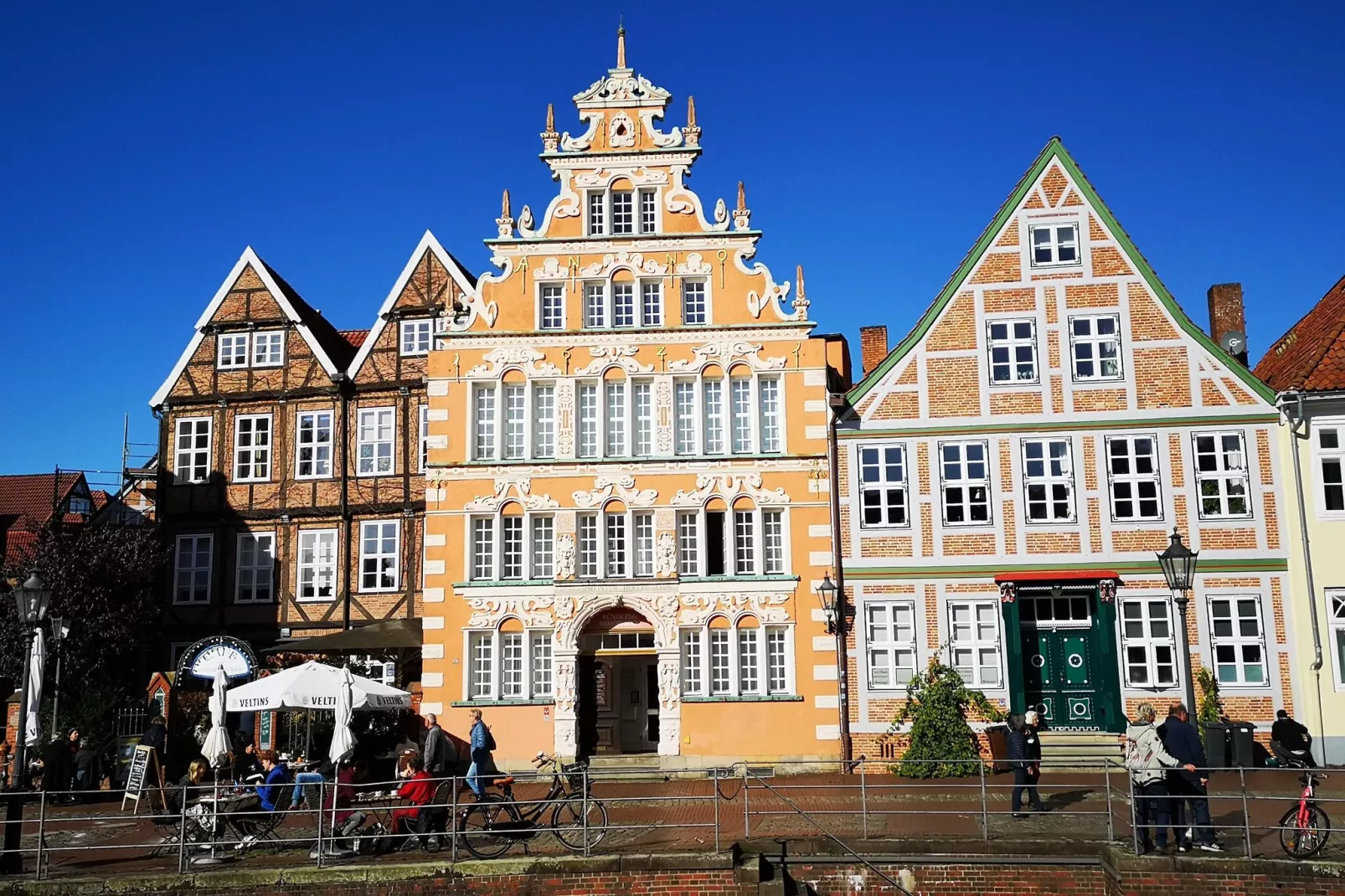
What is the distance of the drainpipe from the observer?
24203mm

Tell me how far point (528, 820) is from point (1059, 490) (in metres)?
13.9

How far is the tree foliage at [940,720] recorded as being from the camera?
23797mm

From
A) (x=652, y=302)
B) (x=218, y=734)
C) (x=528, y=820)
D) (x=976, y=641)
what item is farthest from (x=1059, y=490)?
(x=218, y=734)

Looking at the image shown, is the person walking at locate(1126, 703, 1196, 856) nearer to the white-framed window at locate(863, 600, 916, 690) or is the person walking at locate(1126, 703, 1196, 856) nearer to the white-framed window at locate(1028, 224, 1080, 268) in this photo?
the white-framed window at locate(863, 600, 916, 690)

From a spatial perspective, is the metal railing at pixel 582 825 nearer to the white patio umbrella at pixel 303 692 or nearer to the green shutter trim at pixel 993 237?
the white patio umbrella at pixel 303 692

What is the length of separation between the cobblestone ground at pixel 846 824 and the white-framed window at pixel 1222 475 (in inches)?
229

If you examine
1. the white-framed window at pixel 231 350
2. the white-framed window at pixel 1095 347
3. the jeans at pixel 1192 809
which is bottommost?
the jeans at pixel 1192 809

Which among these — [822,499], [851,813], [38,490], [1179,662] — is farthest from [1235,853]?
[38,490]

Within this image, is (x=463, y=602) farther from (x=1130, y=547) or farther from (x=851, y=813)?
(x=1130, y=547)

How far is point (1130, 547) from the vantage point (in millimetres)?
25391

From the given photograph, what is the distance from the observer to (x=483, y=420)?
27828mm

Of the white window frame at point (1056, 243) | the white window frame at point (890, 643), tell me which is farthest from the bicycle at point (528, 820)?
the white window frame at point (1056, 243)

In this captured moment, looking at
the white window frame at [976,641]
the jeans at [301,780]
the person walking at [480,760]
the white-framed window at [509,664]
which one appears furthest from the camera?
the white-framed window at [509,664]

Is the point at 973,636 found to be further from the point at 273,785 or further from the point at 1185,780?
the point at 273,785
